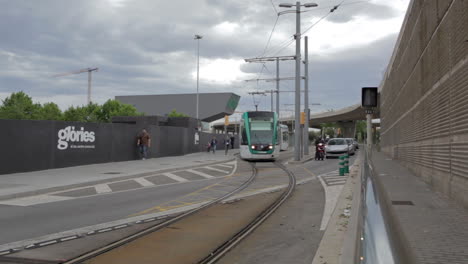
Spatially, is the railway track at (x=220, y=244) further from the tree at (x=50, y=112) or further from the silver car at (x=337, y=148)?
the tree at (x=50, y=112)

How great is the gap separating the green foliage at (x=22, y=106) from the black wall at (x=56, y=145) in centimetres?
5859

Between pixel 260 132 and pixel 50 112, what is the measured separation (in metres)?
70.1

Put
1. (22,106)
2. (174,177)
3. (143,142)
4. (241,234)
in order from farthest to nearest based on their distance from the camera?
(22,106)
(143,142)
(174,177)
(241,234)

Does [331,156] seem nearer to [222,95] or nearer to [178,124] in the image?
[178,124]

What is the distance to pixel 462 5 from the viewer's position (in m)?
8.23

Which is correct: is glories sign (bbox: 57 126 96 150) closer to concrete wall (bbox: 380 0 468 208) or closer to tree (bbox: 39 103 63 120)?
concrete wall (bbox: 380 0 468 208)

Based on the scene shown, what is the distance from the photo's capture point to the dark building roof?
10900 cm

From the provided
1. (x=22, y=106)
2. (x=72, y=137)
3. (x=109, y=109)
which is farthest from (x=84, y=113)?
(x=72, y=137)

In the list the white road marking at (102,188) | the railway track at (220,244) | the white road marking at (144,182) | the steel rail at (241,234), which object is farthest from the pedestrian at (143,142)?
the steel rail at (241,234)

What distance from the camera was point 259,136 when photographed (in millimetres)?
26719

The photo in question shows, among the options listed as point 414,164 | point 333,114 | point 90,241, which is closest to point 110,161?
point 414,164

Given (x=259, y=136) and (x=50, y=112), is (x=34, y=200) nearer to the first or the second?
(x=259, y=136)

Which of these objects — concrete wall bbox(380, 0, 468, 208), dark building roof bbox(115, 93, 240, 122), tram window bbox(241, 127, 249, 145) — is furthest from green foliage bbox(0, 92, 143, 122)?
concrete wall bbox(380, 0, 468, 208)

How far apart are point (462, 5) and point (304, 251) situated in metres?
5.90
